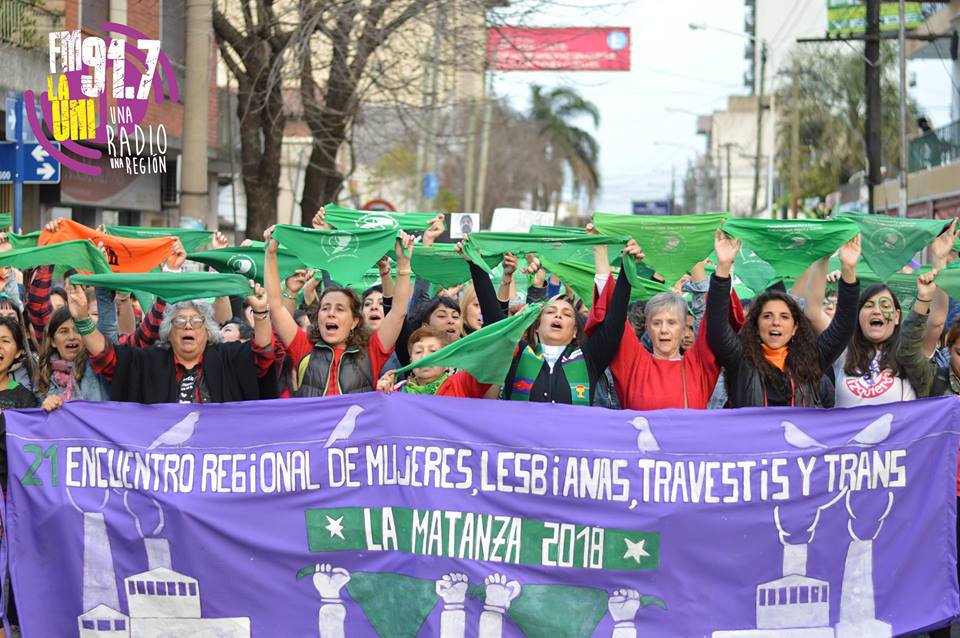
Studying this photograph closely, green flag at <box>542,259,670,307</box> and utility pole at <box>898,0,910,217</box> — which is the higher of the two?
utility pole at <box>898,0,910,217</box>

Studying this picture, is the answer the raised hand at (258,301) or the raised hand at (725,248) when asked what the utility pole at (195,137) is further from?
the raised hand at (725,248)

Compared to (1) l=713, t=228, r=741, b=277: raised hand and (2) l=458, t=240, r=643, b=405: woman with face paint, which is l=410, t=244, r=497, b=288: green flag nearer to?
(2) l=458, t=240, r=643, b=405: woman with face paint

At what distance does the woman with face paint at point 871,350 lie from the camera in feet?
22.3

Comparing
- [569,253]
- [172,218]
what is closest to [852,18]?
[172,218]

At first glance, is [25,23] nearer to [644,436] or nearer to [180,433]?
[180,433]

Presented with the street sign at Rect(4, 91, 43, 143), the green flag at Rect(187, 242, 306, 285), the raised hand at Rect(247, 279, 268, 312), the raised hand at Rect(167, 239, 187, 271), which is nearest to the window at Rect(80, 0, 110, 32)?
the street sign at Rect(4, 91, 43, 143)

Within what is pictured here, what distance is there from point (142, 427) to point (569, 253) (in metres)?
2.47

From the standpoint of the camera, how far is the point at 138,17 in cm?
2058

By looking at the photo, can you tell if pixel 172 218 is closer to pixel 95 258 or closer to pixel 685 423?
pixel 95 258

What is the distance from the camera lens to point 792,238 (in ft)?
23.4

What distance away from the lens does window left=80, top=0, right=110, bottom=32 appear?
61.0ft

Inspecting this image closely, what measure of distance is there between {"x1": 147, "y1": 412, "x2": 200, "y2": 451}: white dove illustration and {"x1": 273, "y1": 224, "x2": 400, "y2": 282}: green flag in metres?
1.13

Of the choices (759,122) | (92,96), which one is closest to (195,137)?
(92,96)

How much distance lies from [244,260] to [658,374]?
2.74 m
